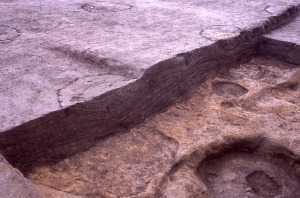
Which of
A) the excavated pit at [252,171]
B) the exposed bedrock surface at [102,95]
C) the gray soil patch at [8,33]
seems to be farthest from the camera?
the gray soil patch at [8,33]

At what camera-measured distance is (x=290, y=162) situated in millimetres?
1892

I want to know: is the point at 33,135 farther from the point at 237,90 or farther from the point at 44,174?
the point at 237,90

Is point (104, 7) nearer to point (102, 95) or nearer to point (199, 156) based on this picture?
point (102, 95)

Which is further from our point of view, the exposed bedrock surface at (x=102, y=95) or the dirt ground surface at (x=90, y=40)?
the dirt ground surface at (x=90, y=40)

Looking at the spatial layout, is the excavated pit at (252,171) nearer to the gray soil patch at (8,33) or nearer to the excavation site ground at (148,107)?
the excavation site ground at (148,107)

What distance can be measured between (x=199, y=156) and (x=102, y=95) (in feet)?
1.99

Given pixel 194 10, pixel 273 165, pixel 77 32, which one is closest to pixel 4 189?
pixel 273 165

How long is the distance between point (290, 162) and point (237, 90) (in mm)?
711

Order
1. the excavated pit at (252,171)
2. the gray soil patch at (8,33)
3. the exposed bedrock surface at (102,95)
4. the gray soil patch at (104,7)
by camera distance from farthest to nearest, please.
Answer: the gray soil patch at (104,7)
the gray soil patch at (8,33)
the excavated pit at (252,171)
the exposed bedrock surface at (102,95)

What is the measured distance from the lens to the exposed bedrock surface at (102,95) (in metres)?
1.66

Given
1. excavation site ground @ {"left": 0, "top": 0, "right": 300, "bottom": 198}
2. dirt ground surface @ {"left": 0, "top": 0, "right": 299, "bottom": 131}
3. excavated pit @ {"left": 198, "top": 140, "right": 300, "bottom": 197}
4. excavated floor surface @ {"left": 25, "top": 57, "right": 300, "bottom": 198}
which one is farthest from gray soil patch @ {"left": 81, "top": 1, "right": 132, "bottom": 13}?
Answer: excavated pit @ {"left": 198, "top": 140, "right": 300, "bottom": 197}

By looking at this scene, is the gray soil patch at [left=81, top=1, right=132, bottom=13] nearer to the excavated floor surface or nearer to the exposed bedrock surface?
the exposed bedrock surface

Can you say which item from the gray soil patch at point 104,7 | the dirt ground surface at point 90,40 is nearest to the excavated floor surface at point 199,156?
the dirt ground surface at point 90,40

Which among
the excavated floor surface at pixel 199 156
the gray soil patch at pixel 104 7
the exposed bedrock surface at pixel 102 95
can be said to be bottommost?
the excavated floor surface at pixel 199 156
